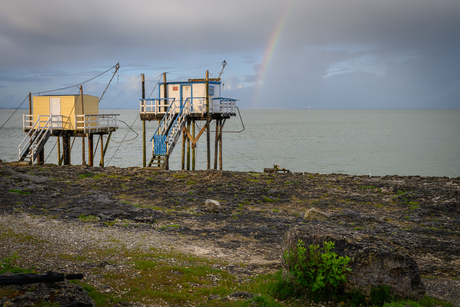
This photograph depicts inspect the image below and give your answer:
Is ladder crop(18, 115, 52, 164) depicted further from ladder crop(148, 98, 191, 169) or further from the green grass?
the green grass

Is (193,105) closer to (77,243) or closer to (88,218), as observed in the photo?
(88,218)

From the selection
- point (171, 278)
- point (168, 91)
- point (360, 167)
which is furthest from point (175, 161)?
point (171, 278)

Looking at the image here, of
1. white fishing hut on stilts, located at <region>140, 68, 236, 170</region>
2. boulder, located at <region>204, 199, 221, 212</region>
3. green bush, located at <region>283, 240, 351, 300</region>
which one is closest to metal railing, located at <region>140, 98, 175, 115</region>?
white fishing hut on stilts, located at <region>140, 68, 236, 170</region>

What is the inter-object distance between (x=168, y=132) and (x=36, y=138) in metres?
9.27

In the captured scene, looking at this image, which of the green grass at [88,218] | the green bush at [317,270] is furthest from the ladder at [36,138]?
the green bush at [317,270]

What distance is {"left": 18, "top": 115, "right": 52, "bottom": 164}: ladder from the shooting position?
25.3 meters

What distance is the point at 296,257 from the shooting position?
7254 millimetres

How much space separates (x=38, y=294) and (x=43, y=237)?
5128 millimetres

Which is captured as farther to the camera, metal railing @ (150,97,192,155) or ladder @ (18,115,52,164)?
metal railing @ (150,97,192,155)

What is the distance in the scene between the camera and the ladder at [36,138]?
83.0ft

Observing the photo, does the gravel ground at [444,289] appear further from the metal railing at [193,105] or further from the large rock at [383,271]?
the metal railing at [193,105]

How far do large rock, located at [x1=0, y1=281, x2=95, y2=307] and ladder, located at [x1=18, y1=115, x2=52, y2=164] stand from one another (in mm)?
20705

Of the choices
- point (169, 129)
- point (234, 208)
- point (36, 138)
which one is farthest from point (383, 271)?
point (36, 138)

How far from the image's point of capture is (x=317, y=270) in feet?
23.0
